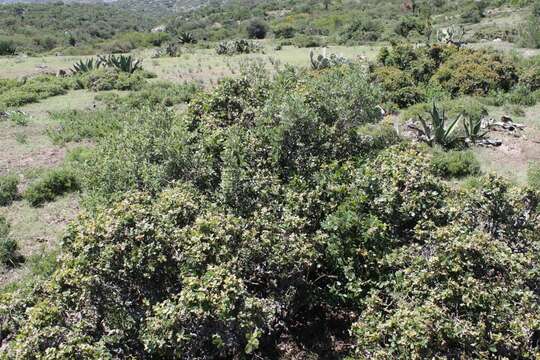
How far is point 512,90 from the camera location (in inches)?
610

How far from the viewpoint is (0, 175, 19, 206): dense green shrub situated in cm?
→ 1105

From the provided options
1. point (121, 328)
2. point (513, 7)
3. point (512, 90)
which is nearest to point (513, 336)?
point (121, 328)

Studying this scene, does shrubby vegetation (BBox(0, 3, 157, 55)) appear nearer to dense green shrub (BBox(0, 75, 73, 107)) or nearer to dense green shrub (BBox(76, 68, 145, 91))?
dense green shrub (BBox(0, 75, 73, 107))

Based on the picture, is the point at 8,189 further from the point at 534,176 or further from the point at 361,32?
the point at 361,32

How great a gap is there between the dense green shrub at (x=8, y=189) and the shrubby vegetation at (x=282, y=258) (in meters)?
4.87

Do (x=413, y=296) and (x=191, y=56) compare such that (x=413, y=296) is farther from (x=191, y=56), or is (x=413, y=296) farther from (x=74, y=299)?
(x=191, y=56)

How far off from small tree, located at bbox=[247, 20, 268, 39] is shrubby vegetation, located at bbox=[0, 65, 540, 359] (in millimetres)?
36579

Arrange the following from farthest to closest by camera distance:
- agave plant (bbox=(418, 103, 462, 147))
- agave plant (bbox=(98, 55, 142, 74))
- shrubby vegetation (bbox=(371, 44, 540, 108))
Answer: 1. agave plant (bbox=(98, 55, 142, 74))
2. shrubby vegetation (bbox=(371, 44, 540, 108))
3. agave plant (bbox=(418, 103, 462, 147))

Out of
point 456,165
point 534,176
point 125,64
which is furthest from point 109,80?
point 534,176

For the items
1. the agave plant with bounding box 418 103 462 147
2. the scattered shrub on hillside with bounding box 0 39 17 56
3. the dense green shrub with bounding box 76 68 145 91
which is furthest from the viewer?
the scattered shrub on hillside with bounding box 0 39 17 56

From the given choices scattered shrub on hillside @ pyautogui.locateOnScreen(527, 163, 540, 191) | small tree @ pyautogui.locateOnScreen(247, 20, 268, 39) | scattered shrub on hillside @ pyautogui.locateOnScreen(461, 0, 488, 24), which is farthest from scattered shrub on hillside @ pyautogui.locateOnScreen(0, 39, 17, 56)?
scattered shrub on hillside @ pyautogui.locateOnScreen(527, 163, 540, 191)

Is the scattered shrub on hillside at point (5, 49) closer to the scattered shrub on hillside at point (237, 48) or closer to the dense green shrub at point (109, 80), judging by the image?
the dense green shrub at point (109, 80)

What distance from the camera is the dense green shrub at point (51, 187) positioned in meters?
→ 11.0

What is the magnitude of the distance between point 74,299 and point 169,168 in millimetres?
2523
